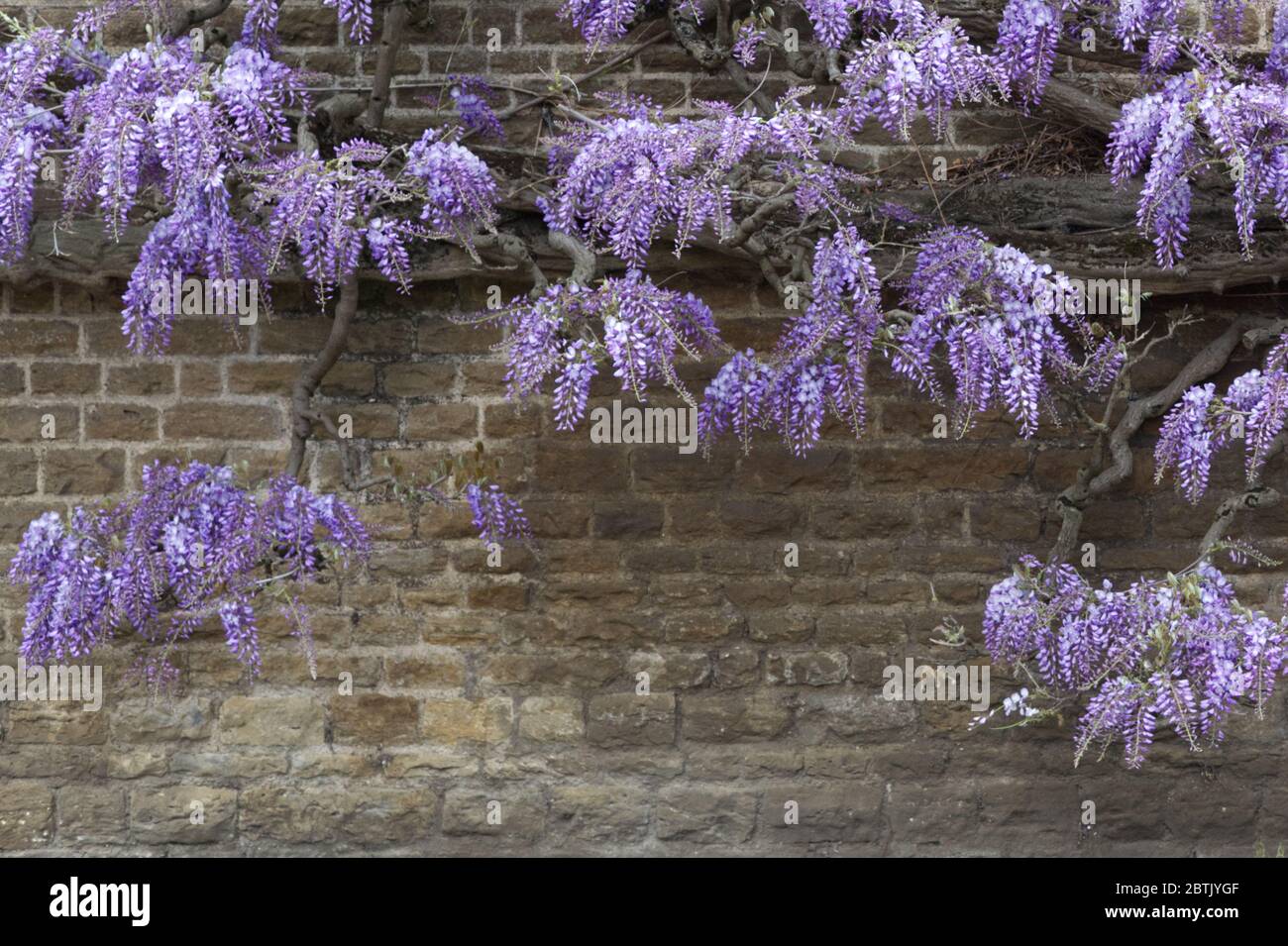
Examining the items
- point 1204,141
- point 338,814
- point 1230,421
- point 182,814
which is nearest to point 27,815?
point 182,814

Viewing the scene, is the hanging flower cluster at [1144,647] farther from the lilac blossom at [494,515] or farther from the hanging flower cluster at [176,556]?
the hanging flower cluster at [176,556]

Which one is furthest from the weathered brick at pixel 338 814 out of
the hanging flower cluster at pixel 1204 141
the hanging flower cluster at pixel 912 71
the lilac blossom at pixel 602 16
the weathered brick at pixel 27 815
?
the hanging flower cluster at pixel 1204 141

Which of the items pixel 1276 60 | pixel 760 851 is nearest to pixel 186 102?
pixel 760 851

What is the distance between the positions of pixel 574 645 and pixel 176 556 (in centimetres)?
118

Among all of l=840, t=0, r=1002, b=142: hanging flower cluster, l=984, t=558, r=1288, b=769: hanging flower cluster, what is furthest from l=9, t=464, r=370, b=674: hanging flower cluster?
l=984, t=558, r=1288, b=769: hanging flower cluster

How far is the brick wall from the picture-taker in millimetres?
4305

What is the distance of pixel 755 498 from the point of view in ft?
14.2

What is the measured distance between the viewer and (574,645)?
14.2 ft

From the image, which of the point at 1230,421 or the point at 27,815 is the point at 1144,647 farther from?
the point at 27,815

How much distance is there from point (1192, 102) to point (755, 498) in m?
1.56

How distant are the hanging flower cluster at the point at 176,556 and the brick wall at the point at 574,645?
55 centimetres

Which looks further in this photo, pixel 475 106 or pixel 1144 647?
pixel 475 106

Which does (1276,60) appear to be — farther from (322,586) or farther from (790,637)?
(322,586)

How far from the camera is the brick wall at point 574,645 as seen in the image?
169 inches
